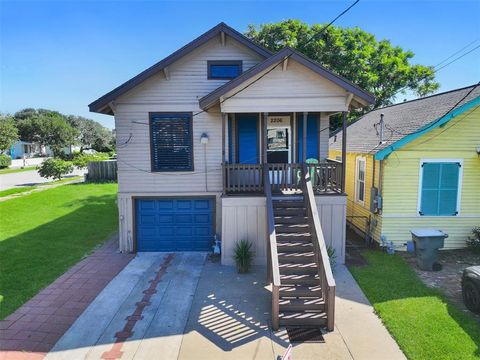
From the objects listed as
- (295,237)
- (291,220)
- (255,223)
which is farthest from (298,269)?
(255,223)

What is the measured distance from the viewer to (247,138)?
10.8m

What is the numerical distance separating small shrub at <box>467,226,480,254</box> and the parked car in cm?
427

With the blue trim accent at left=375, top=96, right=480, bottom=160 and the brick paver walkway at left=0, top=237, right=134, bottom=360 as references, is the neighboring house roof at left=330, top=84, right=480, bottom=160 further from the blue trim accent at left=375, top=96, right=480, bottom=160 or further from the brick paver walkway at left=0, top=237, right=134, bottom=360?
the brick paver walkway at left=0, top=237, right=134, bottom=360

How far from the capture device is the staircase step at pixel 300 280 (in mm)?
6879

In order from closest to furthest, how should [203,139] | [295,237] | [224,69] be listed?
[295,237]
[203,139]
[224,69]

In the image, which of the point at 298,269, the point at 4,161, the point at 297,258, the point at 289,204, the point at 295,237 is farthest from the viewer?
the point at 4,161

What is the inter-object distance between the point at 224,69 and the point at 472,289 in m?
8.77

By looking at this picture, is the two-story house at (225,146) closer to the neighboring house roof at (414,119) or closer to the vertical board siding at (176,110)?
the vertical board siding at (176,110)

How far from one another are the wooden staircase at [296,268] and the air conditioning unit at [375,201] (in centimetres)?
292

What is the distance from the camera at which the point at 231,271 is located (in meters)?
8.96

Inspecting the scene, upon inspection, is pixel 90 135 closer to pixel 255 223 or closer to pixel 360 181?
pixel 360 181

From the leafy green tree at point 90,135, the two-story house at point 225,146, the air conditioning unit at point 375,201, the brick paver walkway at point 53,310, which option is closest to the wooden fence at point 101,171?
the two-story house at point 225,146

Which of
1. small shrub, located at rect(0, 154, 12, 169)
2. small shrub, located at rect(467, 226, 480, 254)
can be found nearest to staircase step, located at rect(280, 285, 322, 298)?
small shrub, located at rect(467, 226, 480, 254)

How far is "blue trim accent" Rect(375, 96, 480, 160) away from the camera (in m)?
9.44
